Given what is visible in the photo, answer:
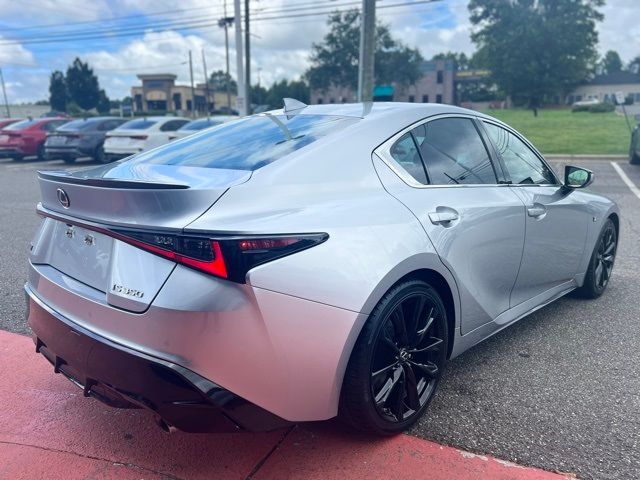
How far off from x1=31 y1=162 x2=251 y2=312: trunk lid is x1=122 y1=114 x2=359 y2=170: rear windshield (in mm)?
Answer: 158

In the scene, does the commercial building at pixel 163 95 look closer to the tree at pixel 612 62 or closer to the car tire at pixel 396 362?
the tree at pixel 612 62

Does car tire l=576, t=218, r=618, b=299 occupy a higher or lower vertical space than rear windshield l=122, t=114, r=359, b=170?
lower

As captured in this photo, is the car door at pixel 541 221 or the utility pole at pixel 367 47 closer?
the car door at pixel 541 221

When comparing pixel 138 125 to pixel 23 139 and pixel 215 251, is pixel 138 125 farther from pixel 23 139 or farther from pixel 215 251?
pixel 215 251

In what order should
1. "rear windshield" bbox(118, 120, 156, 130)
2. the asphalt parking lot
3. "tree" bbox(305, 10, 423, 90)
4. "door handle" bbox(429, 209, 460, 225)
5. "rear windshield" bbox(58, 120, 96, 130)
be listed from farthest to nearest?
"tree" bbox(305, 10, 423, 90), "rear windshield" bbox(58, 120, 96, 130), "rear windshield" bbox(118, 120, 156, 130), "door handle" bbox(429, 209, 460, 225), the asphalt parking lot

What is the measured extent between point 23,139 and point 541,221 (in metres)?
19.8

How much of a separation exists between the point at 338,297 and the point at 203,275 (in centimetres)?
54

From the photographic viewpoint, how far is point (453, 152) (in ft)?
10.6

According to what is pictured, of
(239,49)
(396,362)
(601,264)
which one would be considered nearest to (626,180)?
(601,264)

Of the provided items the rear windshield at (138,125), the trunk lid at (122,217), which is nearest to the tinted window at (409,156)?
the trunk lid at (122,217)

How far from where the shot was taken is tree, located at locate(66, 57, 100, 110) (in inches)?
3666

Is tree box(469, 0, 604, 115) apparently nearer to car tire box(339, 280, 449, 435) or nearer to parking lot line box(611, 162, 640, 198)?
parking lot line box(611, 162, 640, 198)

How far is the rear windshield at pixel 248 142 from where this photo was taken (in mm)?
2656

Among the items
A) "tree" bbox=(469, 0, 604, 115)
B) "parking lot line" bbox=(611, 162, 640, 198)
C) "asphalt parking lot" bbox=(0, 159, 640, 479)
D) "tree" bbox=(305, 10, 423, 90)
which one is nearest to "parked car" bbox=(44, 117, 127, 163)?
"asphalt parking lot" bbox=(0, 159, 640, 479)
